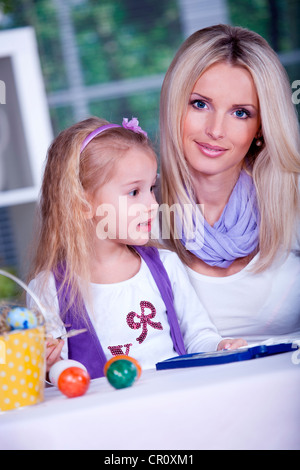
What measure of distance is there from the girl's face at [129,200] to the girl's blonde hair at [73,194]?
2cm

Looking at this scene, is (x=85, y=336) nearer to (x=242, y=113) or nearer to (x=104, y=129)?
(x=104, y=129)

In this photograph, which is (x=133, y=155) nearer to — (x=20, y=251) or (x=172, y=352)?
(x=172, y=352)

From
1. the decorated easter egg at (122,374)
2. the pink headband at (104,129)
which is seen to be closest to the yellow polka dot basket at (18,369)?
the decorated easter egg at (122,374)

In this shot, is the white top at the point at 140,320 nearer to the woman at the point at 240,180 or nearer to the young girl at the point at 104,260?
the young girl at the point at 104,260

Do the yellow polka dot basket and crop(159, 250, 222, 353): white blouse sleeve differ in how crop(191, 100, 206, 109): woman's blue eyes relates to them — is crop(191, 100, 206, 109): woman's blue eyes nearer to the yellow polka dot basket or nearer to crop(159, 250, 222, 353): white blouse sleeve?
crop(159, 250, 222, 353): white blouse sleeve

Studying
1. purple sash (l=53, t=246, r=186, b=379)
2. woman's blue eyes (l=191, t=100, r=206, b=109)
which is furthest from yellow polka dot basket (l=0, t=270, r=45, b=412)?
woman's blue eyes (l=191, t=100, r=206, b=109)

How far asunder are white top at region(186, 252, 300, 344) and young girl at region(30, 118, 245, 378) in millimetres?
127

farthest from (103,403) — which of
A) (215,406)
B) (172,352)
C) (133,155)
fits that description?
(133,155)

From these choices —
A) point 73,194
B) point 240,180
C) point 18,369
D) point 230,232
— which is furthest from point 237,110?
point 18,369

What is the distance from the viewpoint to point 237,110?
155cm

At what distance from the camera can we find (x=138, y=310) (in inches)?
55.2

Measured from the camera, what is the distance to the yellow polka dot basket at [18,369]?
0.92 metres

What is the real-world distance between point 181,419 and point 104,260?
66 cm

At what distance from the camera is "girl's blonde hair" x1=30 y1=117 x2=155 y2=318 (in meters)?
1.38
